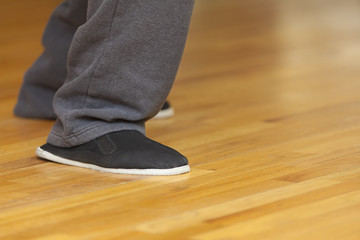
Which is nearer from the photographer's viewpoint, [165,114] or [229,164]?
[229,164]

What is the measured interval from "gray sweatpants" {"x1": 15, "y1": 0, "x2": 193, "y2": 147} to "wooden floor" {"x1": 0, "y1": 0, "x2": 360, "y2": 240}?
8cm

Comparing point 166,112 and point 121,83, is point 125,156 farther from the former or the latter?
point 166,112

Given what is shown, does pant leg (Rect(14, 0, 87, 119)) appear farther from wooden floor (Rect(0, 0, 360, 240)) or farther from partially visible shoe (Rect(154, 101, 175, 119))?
partially visible shoe (Rect(154, 101, 175, 119))

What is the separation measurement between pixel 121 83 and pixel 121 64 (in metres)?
0.03

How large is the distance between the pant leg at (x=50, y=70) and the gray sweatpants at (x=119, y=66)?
0.31 metres

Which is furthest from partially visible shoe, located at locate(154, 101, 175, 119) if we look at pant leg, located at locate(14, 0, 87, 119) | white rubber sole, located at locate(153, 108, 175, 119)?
pant leg, located at locate(14, 0, 87, 119)

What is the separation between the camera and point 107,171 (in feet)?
3.86

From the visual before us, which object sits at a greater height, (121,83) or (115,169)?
(121,83)

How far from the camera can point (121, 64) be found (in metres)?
1.17

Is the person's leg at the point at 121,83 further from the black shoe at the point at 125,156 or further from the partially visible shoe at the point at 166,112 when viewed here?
the partially visible shoe at the point at 166,112

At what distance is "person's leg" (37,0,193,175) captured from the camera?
3.76ft

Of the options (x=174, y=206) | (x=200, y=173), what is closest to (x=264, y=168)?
(x=200, y=173)

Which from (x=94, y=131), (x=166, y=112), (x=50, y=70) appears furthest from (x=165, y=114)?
(x=94, y=131)

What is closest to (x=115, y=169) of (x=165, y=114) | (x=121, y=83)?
(x=121, y=83)
